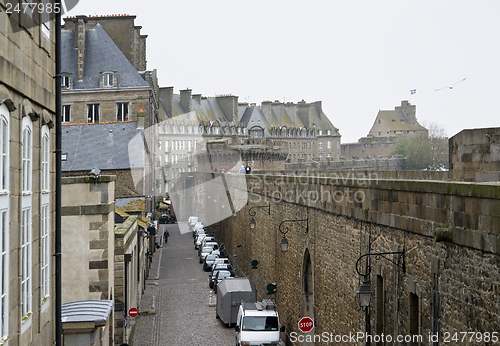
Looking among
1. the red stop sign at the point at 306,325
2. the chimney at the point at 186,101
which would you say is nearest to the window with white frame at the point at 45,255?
the red stop sign at the point at 306,325

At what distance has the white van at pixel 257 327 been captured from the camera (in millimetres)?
16750

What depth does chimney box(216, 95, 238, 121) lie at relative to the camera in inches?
3642

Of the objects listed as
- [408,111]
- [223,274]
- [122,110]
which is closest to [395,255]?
[223,274]

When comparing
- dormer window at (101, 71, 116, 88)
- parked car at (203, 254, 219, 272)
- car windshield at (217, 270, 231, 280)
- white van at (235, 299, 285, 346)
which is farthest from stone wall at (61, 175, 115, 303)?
dormer window at (101, 71, 116, 88)

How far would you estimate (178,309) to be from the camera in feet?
79.9

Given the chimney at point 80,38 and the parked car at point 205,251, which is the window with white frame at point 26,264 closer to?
the parked car at point 205,251

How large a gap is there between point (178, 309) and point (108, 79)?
22588 mm

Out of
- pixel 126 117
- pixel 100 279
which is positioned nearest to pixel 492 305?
pixel 100 279

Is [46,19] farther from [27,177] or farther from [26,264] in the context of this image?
[26,264]

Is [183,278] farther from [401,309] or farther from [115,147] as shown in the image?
[401,309]

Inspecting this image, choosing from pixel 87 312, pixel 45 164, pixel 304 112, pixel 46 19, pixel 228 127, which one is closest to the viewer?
pixel 46 19

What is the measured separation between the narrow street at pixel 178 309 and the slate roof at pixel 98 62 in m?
13.3

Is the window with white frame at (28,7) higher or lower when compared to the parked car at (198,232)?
higher

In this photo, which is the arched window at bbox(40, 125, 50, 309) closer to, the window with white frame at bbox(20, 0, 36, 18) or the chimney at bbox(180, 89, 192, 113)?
the window with white frame at bbox(20, 0, 36, 18)
